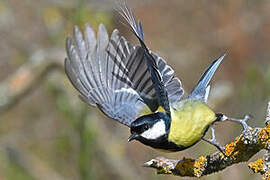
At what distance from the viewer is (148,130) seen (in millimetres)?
1986

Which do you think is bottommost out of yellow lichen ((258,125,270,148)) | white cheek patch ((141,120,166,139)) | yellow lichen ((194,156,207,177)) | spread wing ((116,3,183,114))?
yellow lichen ((194,156,207,177))

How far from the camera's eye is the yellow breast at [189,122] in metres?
2.02

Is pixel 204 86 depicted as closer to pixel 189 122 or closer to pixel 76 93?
pixel 189 122

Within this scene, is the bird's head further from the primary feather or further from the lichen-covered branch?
the lichen-covered branch

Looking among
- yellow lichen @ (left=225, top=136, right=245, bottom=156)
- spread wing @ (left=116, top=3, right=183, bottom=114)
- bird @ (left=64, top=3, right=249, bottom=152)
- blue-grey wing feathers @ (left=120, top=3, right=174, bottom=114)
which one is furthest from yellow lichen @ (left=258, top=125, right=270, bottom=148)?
spread wing @ (left=116, top=3, right=183, bottom=114)

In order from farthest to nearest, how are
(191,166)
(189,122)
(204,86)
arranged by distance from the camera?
(204,86)
(189,122)
(191,166)

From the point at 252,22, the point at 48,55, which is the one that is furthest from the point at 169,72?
the point at 252,22

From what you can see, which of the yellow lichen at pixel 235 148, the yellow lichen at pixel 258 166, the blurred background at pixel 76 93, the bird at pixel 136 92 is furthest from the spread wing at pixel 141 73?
the yellow lichen at pixel 258 166

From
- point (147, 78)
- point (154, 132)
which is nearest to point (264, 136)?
point (154, 132)

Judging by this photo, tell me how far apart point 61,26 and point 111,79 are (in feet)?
5.03

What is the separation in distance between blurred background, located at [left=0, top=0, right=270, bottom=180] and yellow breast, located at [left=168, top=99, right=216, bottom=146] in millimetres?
518

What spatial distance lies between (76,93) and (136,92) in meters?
1.54

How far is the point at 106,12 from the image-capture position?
12.7 feet

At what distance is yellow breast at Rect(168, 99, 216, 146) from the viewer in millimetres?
2018
